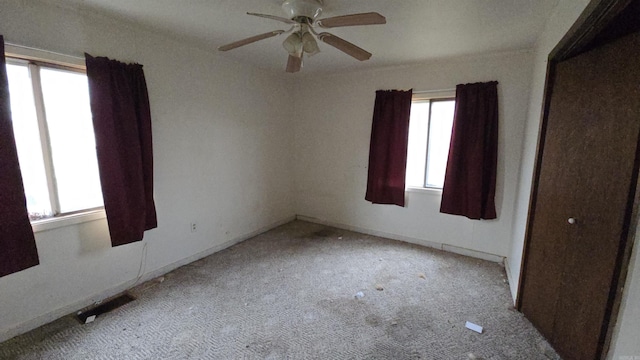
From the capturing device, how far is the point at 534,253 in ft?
6.36

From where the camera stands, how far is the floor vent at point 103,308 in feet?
6.44

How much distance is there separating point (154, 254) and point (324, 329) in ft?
6.04

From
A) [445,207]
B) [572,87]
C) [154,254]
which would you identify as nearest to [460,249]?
[445,207]

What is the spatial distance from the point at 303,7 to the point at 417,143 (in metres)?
2.32

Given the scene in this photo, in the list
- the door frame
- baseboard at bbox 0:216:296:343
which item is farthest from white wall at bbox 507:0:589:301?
baseboard at bbox 0:216:296:343

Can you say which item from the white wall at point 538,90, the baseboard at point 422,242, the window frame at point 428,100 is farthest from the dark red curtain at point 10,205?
the window frame at point 428,100

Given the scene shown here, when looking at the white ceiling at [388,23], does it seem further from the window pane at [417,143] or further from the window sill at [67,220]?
the window sill at [67,220]

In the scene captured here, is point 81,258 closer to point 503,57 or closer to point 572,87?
point 572,87

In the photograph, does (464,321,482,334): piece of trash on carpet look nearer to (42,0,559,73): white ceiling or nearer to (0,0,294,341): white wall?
(42,0,559,73): white ceiling

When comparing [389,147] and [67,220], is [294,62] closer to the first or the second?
[389,147]

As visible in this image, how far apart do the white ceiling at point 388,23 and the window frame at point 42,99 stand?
1.40 feet

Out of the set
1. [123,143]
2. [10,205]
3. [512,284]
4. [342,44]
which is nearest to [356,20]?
[342,44]

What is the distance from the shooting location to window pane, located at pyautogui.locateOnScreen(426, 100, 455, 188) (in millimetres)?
3186

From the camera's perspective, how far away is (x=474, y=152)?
2947 mm
